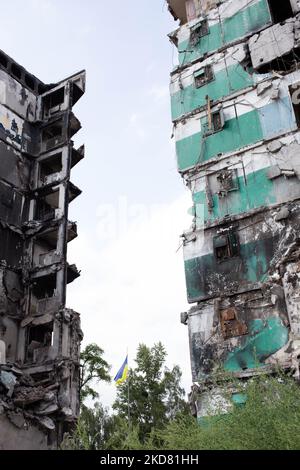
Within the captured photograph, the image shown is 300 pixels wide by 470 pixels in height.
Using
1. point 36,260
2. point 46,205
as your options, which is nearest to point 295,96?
point 36,260

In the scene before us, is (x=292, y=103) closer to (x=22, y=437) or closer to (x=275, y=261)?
(x=275, y=261)

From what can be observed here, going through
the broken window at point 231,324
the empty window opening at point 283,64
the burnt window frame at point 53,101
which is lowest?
the broken window at point 231,324

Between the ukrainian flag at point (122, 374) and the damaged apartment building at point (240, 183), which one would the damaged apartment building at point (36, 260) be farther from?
the damaged apartment building at point (240, 183)

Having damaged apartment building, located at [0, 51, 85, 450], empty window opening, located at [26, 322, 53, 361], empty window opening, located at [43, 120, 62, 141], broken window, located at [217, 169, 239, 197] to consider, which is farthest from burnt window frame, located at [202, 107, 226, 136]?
empty window opening, located at [43, 120, 62, 141]

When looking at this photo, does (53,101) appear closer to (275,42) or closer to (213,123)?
(213,123)

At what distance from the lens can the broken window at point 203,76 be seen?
2295 centimetres

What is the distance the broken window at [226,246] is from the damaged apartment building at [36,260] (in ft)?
32.7

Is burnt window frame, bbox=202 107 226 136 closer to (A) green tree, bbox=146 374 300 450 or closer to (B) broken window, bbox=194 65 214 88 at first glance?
(B) broken window, bbox=194 65 214 88

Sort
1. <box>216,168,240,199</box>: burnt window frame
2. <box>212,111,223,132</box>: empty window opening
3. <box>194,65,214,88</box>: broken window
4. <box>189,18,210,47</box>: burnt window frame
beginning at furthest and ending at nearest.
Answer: <box>189,18,210,47</box>: burnt window frame → <box>194,65,214,88</box>: broken window → <box>212,111,223,132</box>: empty window opening → <box>216,168,240,199</box>: burnt window frame

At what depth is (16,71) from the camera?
34688mm

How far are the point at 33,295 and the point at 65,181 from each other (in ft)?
26.0

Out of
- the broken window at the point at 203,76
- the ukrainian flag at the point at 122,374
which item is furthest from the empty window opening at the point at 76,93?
the ukrainian flag at the point at 122,374

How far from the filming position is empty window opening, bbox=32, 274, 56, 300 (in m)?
28.2

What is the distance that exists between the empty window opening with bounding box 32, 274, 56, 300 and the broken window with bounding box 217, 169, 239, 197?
41.8 ft
